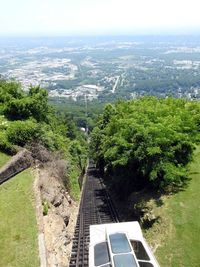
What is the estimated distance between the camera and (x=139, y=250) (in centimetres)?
1534

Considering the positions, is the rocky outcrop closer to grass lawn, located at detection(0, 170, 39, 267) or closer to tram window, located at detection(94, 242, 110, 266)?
grass lawn, located at detection(0, 170, 39, 267)

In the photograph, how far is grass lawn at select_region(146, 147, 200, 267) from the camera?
19594 millimetres

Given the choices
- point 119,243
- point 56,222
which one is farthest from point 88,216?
point 119,243

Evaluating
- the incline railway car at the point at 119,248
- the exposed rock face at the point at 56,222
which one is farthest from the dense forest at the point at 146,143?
the incline railway car at the point at 119,248

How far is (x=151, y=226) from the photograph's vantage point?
23609 mm

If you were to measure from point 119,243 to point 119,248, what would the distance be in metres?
0.51

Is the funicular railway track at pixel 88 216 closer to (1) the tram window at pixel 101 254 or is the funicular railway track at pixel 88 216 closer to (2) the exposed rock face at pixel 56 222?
(2) the exposed rock face at pixel 56 222

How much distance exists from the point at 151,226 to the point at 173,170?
403 centimetres

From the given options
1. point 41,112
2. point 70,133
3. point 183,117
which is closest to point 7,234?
point 183,117

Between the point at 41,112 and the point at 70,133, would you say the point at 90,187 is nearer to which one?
the point at 41,112

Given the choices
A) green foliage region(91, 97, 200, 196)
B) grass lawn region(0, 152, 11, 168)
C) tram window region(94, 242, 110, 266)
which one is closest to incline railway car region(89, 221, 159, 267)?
tram window region(94, 242, 110, 266)

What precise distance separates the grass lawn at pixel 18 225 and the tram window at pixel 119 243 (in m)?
3.54

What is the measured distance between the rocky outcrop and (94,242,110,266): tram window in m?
10.0

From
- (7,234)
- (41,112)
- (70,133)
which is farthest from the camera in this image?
(70,133)
